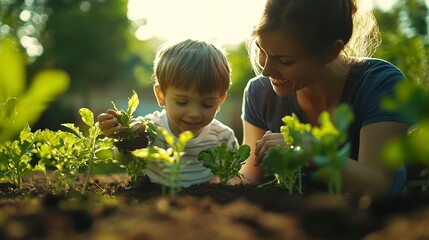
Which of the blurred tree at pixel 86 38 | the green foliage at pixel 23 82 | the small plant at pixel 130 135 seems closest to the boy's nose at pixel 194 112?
the small plant at pixel 130 135

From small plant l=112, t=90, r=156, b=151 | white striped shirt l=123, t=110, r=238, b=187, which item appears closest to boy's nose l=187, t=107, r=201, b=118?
white striped shirt l=123, t=110, r=238, b=187

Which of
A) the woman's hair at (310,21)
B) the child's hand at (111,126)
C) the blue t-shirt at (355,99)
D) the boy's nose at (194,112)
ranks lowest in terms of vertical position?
the child's hand at (111,126)

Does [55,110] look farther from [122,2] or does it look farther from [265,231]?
[265,231]

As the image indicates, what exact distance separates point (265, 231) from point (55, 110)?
13788 millimetres

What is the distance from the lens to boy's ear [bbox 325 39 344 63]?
2.89m

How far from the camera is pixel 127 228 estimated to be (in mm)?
1053

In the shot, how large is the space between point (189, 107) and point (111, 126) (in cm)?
65

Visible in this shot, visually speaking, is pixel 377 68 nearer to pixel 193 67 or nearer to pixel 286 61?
pixel 286 61

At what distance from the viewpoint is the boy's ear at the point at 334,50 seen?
2894 millimetres

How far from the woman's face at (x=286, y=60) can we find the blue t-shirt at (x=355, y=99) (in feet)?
1.16

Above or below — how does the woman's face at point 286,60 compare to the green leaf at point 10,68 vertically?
above

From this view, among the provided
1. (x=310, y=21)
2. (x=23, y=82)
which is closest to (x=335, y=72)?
(x=310, y=21)

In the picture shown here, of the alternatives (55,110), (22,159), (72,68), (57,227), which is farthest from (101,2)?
(57,227)

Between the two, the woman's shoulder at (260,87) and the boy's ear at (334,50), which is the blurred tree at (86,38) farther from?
the boy's ear at (334,50)
